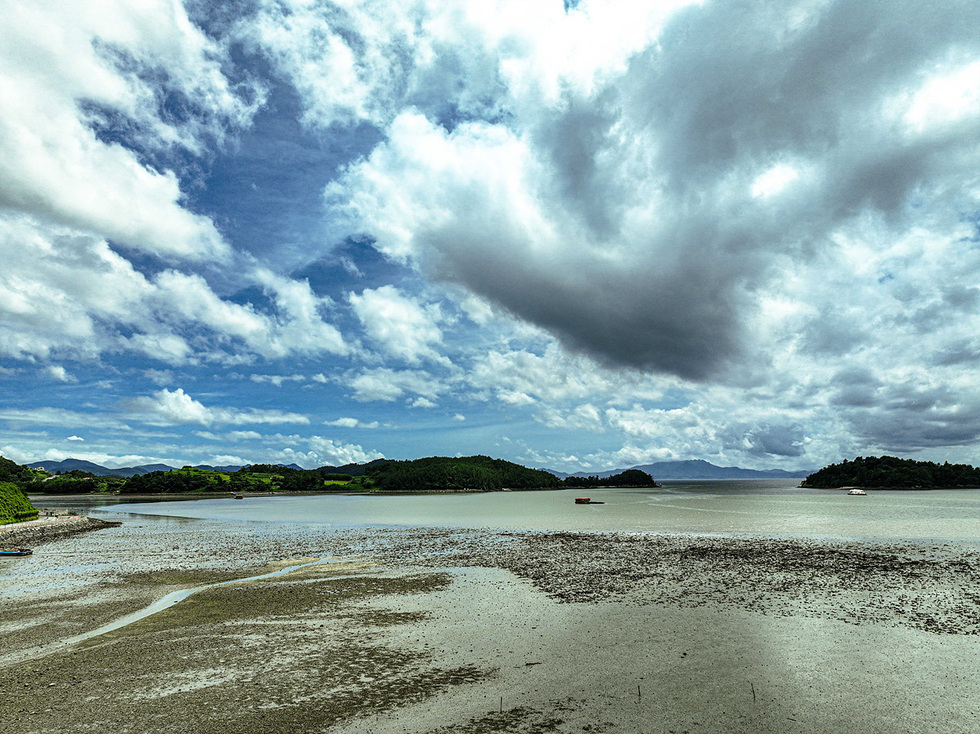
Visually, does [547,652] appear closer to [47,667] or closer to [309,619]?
[309,619]

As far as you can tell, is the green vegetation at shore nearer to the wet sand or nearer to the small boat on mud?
the small boat on mud

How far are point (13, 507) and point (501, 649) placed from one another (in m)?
74.1

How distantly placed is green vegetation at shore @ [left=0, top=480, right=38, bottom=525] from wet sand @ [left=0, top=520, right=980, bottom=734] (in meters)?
36.5

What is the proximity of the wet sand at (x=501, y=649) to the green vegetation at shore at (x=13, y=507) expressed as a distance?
3653 cm

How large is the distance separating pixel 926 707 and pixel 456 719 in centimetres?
1146

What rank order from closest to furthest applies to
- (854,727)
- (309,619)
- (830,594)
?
(854,727), (309,619), (830,594)

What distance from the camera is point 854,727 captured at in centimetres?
1202

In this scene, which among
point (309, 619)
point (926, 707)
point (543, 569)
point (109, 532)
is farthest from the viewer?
point (109, 532)

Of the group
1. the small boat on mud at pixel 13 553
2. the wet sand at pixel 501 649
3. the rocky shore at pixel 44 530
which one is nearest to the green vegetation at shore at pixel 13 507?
the rocky shore at pixel 44 530

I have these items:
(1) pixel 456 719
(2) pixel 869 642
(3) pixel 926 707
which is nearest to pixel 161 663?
(1) pixel 456 719

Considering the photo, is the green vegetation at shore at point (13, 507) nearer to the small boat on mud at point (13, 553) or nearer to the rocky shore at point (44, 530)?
the rocky shore at point (44, 530)

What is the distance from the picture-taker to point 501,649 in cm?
1745

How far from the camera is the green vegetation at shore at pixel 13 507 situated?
199ft

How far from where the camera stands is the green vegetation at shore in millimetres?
60547
